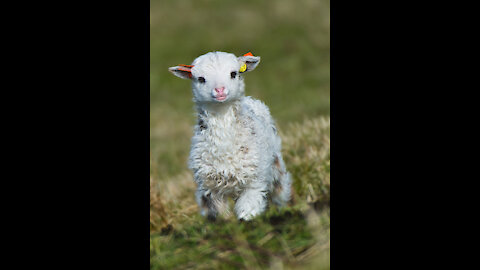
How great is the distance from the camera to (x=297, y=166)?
6.43m

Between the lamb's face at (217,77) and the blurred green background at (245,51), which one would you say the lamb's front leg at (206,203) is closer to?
the lamb's face at (217,77)

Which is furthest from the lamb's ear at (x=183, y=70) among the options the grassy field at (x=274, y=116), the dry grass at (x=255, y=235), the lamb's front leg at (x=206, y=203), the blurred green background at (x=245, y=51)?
the blurred green background at (x=245, y=51)

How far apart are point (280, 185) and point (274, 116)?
3316 mm

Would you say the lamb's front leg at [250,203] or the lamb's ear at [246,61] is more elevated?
the lamb's ear at [246,61]

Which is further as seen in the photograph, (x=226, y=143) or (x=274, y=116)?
(x=274, y=116)

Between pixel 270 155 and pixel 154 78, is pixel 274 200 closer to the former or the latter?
pixel 270 155

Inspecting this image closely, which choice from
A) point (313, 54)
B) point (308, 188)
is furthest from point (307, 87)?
point (308, 188)

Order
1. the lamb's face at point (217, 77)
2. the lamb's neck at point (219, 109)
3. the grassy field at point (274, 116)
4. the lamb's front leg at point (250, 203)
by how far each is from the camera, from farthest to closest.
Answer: the lamb's neck at point (219, 109), the lamb's front leg at point (250, 203), the lamb's face at point (217, 77), the grassy field at point (274, 116)

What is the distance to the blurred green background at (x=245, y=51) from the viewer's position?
11.2m

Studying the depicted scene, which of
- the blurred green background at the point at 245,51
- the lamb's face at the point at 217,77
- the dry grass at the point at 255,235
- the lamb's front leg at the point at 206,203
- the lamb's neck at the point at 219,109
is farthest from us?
the blurred green background at the point at 245,51

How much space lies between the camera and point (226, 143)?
17.1 ft

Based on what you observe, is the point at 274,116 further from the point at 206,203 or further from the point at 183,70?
the point at 183,70

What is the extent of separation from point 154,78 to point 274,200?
39.0 feet

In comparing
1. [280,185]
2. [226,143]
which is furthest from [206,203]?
[280,185]
